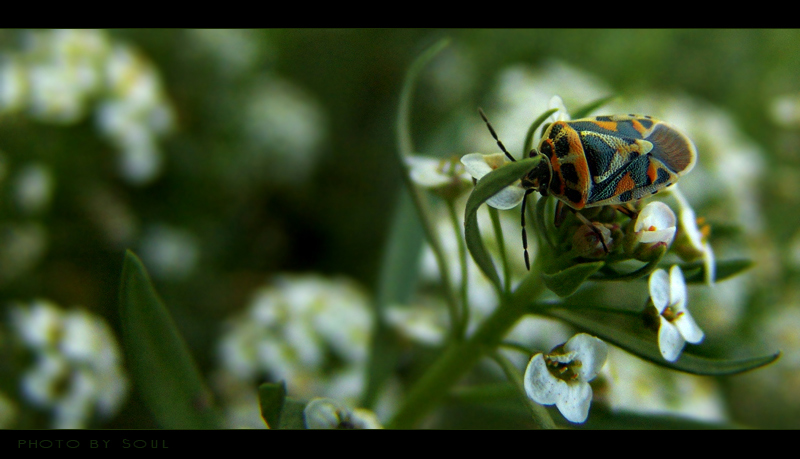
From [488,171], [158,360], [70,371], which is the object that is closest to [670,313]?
[488,171]

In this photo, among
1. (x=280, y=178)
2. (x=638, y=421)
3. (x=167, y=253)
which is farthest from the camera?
(x=280, y=178)

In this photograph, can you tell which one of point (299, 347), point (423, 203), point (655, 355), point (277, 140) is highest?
point (423, 203)

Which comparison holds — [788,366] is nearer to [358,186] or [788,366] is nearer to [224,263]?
[358,186]

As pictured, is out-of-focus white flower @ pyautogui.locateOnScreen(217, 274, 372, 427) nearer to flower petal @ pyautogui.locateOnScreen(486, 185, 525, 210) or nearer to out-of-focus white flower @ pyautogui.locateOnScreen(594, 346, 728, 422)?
out-of-focus white flower @ pyautogui.locateOnScreen(594, 346, 728, 422)

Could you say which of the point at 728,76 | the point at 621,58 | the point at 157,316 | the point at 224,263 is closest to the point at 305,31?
the point at 224,263

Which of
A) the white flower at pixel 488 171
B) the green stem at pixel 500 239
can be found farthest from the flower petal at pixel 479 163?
the green stem at pixel 500 239

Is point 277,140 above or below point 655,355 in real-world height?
below

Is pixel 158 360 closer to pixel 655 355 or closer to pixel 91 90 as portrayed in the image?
pixel 655 355

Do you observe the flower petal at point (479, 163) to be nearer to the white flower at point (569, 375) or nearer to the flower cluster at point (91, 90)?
the white flower at point (569, 375)
